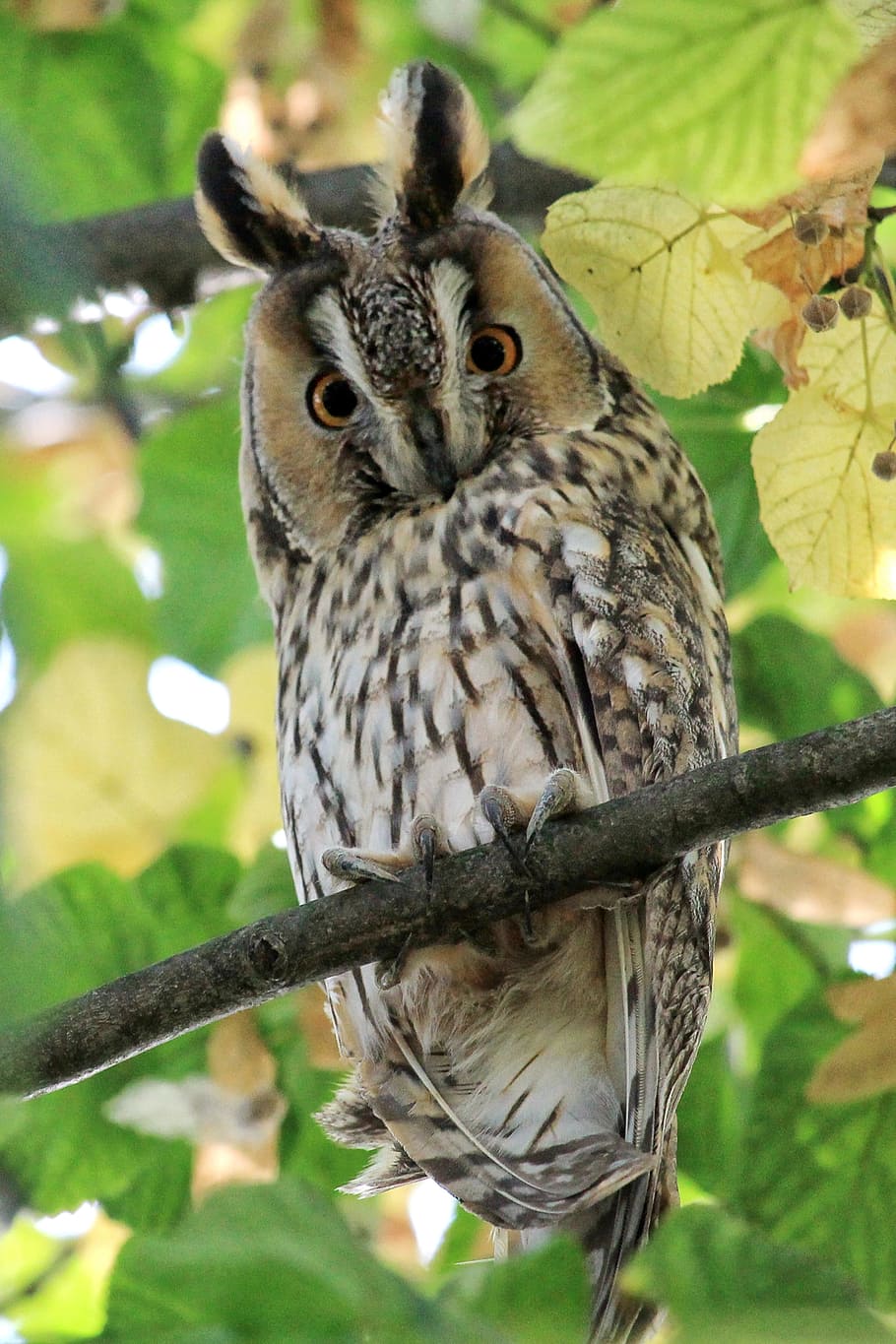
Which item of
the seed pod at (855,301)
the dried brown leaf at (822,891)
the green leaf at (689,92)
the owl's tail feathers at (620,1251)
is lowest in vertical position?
the owl's tail feathers at (620,1251)

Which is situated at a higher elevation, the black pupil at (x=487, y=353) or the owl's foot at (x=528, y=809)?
the black pupil at (x=487, y=353)

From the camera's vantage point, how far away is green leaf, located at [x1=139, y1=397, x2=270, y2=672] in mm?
3301

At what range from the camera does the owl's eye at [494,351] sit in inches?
103

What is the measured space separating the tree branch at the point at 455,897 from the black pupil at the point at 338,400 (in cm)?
111

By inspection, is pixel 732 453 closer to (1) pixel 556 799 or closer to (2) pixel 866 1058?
(1) pixel 556 799

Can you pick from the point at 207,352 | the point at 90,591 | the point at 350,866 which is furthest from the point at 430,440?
the point at 207,352

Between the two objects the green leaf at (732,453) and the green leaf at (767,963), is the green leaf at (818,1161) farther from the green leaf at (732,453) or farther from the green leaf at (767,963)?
the green leaf at (732,453)

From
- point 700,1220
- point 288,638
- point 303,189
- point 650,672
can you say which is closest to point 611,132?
point 700,1220

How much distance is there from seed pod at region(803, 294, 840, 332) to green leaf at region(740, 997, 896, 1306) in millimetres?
1087

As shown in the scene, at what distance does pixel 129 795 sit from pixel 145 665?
0.30m

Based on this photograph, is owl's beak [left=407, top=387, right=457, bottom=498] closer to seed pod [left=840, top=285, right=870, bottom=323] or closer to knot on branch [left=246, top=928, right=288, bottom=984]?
seed pod [left=840, top=285, right=870, bottom=323]

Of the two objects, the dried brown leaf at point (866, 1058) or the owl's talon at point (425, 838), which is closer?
the dried brown leaf at point (866, 1058)

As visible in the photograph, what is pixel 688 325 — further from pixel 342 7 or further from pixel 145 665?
pixel 342 7

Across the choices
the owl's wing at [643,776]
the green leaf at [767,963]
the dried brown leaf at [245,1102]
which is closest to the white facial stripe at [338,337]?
the owl's wing at [643,776]
